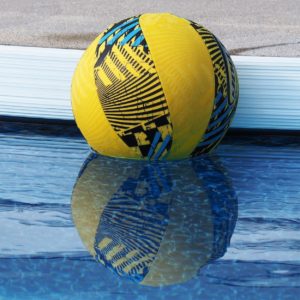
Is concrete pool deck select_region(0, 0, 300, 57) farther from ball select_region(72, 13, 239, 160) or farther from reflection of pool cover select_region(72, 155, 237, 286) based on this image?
reflection of pool cover select_region(72, 155, 237, 286)

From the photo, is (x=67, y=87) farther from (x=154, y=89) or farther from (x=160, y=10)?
(x=160, y=10)

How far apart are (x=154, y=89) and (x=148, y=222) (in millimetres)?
1238

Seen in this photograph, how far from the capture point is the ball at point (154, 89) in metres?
6.71

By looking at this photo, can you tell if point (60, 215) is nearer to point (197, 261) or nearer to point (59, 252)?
point (59, 252)

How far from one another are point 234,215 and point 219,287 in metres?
1.24

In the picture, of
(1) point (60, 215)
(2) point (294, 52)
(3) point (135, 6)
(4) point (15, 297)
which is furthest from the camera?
(3) point (135, 6)

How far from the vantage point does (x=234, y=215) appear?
19.7 feet

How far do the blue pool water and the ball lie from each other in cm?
22

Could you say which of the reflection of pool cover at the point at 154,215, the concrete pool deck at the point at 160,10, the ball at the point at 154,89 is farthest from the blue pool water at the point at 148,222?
the concrete pool deck at the point at 160,10

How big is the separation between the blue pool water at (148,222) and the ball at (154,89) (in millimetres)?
225

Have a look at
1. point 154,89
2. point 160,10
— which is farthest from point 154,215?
point 160,10

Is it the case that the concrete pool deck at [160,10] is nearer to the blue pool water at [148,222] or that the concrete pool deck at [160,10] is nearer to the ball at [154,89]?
the blue pool water at [148,222]

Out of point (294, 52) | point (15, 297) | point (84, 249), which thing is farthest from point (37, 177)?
point (294, 52)

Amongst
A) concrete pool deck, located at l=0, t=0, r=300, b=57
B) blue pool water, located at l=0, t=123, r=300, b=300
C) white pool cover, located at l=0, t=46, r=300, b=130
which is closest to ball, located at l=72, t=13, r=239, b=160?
blue pool water, located at l=0, t=123, r=300, b=300
